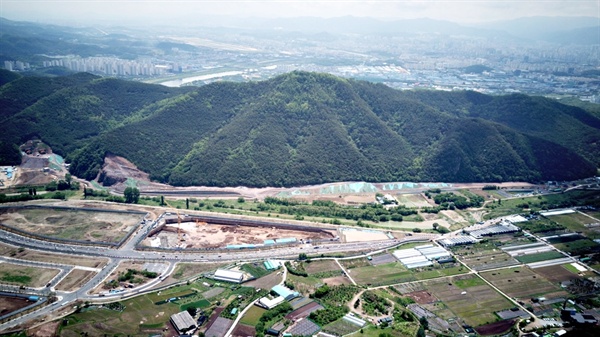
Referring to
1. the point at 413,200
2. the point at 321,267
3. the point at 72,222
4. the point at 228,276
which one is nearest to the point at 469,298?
the point at 321,267

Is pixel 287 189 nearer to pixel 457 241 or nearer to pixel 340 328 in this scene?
pixel 457 241

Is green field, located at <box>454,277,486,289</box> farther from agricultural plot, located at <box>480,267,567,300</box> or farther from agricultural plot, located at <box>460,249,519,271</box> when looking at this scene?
agricultural plot, located at <box>460,249,519,271</box>

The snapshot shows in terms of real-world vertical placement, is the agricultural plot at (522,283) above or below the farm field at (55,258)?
above

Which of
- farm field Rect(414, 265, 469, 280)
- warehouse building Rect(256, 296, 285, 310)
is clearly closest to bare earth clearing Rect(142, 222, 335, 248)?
farm field Rect(414, 265, 469, 280)

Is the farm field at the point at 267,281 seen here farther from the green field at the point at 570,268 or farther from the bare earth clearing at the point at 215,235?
the green field at the point at 570,268

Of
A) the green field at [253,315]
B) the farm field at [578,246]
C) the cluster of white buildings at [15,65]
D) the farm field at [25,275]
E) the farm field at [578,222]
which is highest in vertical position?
the cluster of white buildings at [15,65]

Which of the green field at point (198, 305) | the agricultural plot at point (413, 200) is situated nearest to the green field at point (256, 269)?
the green field at point (198, 305)

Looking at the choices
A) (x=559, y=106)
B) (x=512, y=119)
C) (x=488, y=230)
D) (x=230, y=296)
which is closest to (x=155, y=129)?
(x=230, y=296)
